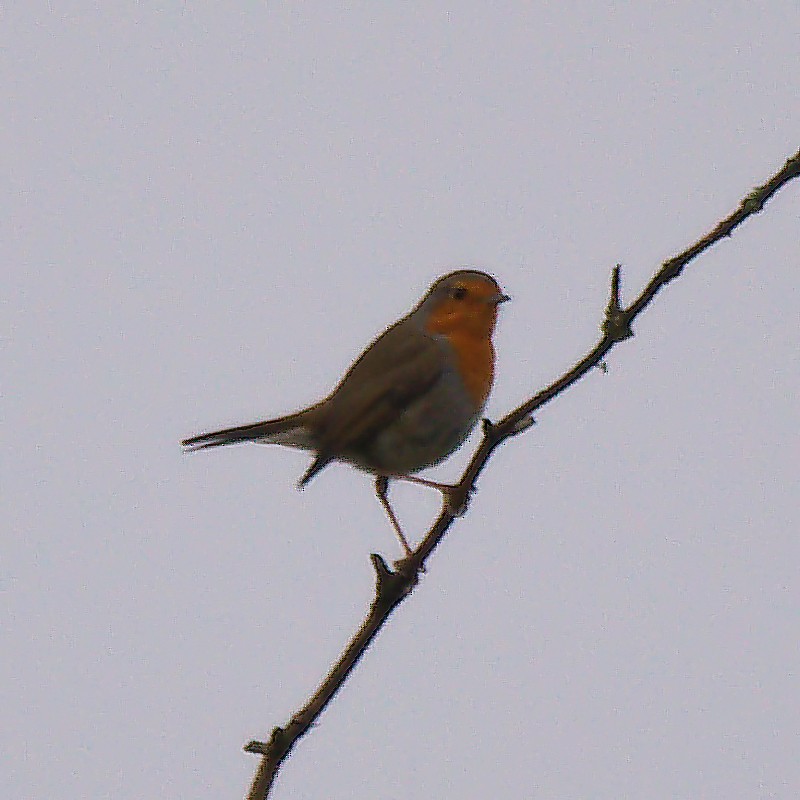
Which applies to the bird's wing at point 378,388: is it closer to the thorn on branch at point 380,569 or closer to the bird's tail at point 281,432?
the bird's tail at point 281,432

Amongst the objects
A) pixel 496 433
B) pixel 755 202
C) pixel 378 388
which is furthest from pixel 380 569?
pixel 378 388

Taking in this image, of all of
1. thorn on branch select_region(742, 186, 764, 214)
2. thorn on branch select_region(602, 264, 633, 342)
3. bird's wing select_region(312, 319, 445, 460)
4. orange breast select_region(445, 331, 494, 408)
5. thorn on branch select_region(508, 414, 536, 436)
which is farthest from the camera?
orange breast select_region(445, 331, 494, 408)

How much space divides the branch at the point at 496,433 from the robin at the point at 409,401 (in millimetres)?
2372

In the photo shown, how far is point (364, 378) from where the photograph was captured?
5996 mm

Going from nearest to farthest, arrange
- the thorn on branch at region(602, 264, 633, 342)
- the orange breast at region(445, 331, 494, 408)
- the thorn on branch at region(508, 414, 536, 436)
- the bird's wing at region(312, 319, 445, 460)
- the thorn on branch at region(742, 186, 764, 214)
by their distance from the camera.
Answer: the thorn on branch at region(742, 186, 764, 214) < the thorn on branch at region(602, 264, 633, 342) < the thorn on branch at region(508, 414, 536, 436) < the bird's wing at region(312, 319, 445, 460) < the orange breast at region(445, 331, 494, 408)

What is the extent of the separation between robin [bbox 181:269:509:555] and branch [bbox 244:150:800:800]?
2.37 meters

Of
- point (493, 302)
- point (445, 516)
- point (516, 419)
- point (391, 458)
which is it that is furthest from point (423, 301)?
point (516, 419)

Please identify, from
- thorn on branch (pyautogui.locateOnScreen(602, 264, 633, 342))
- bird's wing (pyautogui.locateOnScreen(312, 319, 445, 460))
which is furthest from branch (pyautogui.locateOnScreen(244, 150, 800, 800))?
bird's wing (pyautogui.locateOnScreen(312, 319, 445, 460))

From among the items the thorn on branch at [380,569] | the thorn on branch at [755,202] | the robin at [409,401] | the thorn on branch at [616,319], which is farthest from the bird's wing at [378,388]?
the thorn on branch at [755,202]

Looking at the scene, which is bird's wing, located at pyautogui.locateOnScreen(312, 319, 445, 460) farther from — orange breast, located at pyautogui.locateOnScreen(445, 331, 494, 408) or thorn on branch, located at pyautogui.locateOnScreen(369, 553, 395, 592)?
thorn on branch, located at pyautogui.locateOnScreen(369, 553, 395, 592)

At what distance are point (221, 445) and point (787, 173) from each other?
148 inches

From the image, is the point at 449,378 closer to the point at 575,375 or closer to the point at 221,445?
the point at 221,445

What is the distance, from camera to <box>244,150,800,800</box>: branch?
2.65 meters

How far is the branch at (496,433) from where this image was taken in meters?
2.65
